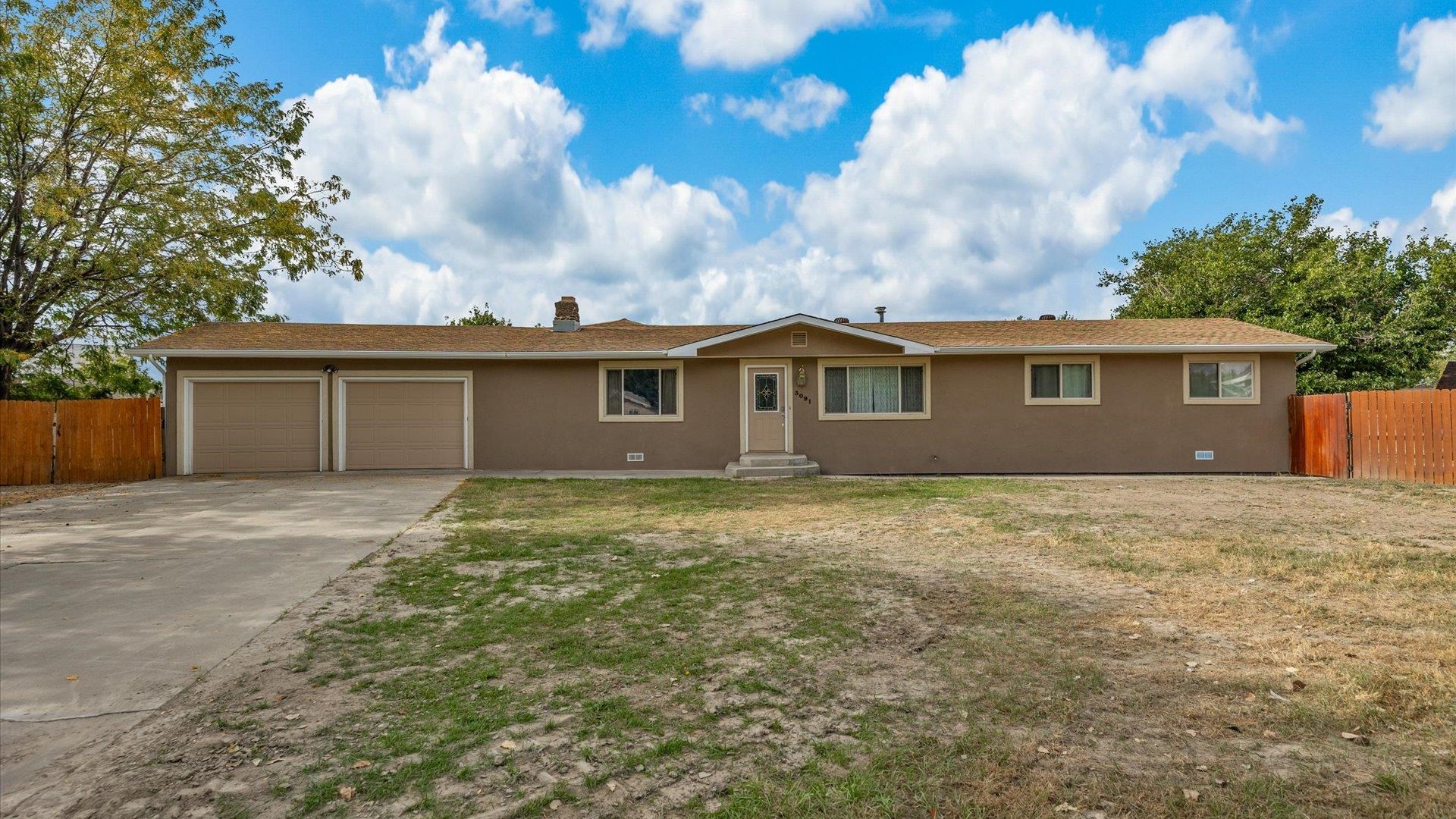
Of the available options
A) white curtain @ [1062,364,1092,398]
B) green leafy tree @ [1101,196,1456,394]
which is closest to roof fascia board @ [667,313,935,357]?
white curtain @ [1062,364,1092,398]

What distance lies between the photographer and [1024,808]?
7.83 feet

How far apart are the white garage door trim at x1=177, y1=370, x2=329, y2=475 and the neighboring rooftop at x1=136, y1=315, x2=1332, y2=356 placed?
2.04ft

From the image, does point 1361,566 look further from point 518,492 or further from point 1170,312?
point 1170,312

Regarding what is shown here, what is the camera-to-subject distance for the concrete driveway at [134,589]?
315cm

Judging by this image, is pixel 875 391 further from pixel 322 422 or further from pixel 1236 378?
pixel 322 422

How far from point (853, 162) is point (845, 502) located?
1169 cm

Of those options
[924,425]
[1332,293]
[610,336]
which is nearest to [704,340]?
[610,336]

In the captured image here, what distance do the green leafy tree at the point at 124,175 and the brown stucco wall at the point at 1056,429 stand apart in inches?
616

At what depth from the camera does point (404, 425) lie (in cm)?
1471

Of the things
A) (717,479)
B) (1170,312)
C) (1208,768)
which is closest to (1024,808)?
(1208,768)

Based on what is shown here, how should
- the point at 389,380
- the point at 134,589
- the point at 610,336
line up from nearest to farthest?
1. the point at 134,589
2. the point at 389,380
3. the point at 610,336

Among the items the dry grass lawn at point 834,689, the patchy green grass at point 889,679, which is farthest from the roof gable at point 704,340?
the dry grass lawn at point 834,689

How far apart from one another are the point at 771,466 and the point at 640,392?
128 inches

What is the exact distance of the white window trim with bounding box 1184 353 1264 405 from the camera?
14.2 m
